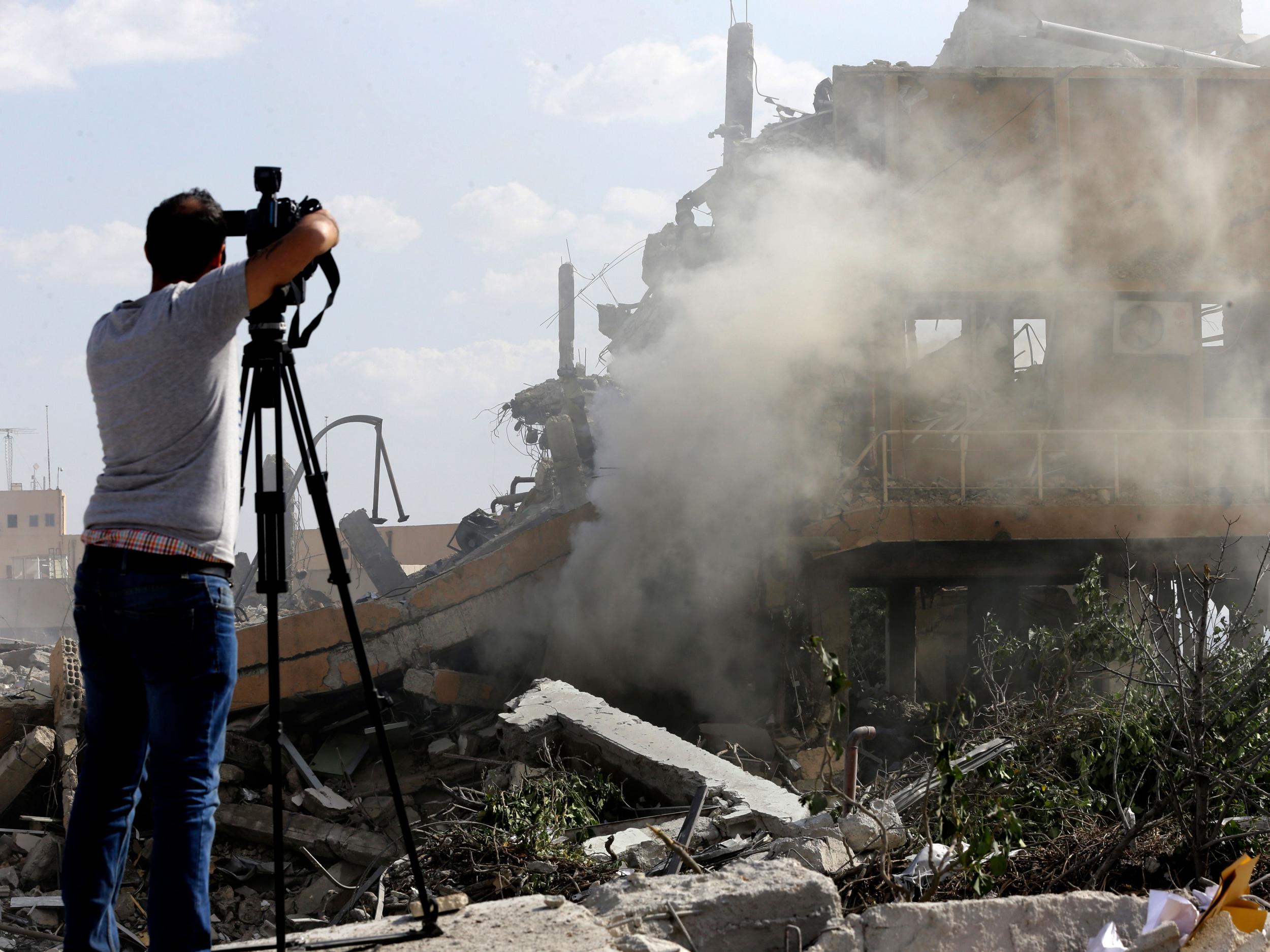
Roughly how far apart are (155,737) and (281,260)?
3.44 ft

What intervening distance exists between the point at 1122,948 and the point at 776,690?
32.8ft

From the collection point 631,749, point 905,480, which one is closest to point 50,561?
point 905,480

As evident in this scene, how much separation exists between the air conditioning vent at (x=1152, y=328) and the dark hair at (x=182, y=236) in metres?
14.8

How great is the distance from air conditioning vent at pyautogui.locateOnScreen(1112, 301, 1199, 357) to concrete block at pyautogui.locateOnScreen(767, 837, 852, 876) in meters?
13.0

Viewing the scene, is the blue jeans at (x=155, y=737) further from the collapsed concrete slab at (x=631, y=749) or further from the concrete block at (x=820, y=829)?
the collapsed concrete slab at (x=631, y=749)

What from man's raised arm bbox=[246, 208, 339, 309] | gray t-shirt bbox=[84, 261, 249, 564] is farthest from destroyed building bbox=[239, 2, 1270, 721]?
man's raised arm bbox=[246, 208, 339, 309]

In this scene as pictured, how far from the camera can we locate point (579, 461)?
614 inches

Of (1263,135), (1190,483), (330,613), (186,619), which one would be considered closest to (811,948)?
(186,619)

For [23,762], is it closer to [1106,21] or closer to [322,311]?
[322,311]

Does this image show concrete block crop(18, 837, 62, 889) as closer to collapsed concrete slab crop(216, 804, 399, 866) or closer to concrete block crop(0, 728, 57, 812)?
concrete block crop(0, 728, 57, 812)

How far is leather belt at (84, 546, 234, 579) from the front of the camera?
2.19 metres

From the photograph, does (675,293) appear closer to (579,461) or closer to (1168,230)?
(579,461)

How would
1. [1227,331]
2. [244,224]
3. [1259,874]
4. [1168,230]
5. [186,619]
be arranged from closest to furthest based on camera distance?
1. [186,619]
2. [244,224]
3. [1259,874]
4. [1168,230]
5. [1227,331]

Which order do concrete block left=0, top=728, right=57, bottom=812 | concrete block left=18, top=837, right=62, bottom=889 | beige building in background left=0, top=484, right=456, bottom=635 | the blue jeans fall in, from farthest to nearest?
beige building in background left=0, top=484, right=456, bottom=635, concrete block left=0, top=728, right=57, bottom=812, concrete block left=18, top=837, right=62, bottom=889, the blue jeans
